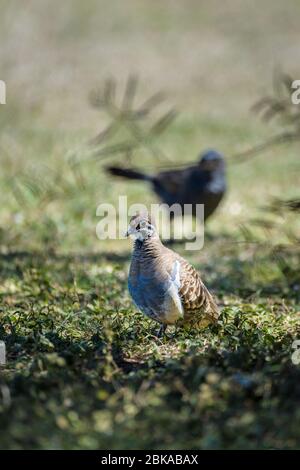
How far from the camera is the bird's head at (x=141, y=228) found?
4855 mm

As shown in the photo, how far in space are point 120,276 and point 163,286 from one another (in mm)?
2033

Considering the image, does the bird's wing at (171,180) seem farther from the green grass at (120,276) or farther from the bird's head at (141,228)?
the bird's head at (141,228)

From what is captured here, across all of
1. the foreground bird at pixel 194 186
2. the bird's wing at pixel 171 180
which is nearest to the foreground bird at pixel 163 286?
the foreground bird at pixel 194 186

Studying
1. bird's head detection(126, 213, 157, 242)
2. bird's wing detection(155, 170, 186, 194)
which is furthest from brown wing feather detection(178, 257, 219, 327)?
bird's wing detection(155, 170, 186, 194)

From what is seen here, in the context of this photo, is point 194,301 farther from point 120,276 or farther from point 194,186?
point 194,186

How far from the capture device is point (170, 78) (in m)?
17.2

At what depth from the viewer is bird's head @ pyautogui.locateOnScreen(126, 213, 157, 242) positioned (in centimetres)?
486

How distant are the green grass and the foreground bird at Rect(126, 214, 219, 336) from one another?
12 centimetres

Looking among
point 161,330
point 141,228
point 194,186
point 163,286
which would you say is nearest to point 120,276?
point 141,228

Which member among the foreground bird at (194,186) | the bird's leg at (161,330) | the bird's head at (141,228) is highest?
the foreground bird at (194,186)

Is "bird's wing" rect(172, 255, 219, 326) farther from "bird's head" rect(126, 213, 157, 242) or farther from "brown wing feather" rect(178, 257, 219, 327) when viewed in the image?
"bird's head" rect(126, 213, 157, 242)

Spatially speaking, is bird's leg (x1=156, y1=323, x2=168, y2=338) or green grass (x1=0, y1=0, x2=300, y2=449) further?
bird's leg (x1=156, y1=323, x2=168, y2=338)

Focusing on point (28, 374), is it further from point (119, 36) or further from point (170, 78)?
point (119, 36)
